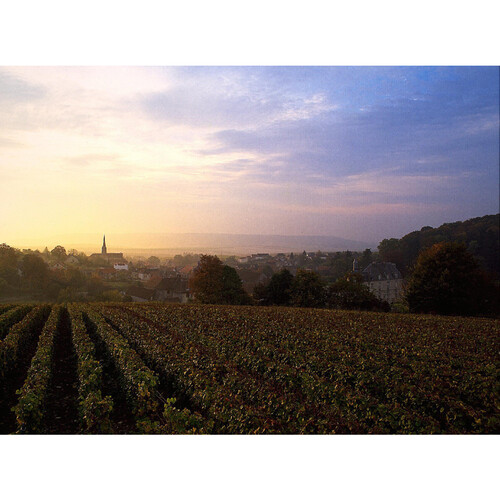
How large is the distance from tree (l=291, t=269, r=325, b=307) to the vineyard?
809 cm

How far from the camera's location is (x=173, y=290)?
20.6 m

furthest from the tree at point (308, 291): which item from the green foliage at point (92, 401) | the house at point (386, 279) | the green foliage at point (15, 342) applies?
the green foliage at point (92, 401)

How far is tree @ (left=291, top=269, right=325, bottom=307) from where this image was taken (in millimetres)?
18406

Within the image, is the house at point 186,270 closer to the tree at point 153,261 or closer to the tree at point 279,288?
the tree at point 153,261

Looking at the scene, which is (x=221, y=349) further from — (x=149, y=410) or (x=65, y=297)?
(x=65, y=297)

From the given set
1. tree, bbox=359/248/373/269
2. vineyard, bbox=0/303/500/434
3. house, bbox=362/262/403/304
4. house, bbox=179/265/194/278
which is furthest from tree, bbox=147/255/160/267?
tree, bbox=359/248/373/269

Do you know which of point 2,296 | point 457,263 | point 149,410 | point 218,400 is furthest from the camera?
point 457,263

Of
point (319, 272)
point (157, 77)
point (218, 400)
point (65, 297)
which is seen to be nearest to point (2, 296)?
point (65, 297)

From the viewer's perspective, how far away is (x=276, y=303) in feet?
63.9

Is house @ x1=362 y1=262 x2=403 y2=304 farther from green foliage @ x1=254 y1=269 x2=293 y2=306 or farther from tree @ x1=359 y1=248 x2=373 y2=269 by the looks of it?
green foliage @ x1=254 y1=269 x2=293 y2=306

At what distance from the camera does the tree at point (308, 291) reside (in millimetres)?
18406

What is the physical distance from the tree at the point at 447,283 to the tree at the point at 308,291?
4.25 m

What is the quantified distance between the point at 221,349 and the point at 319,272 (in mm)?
13147

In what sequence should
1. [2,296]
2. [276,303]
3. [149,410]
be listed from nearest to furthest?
1. [149,410]
2. [2,296]
3. [276,303]
